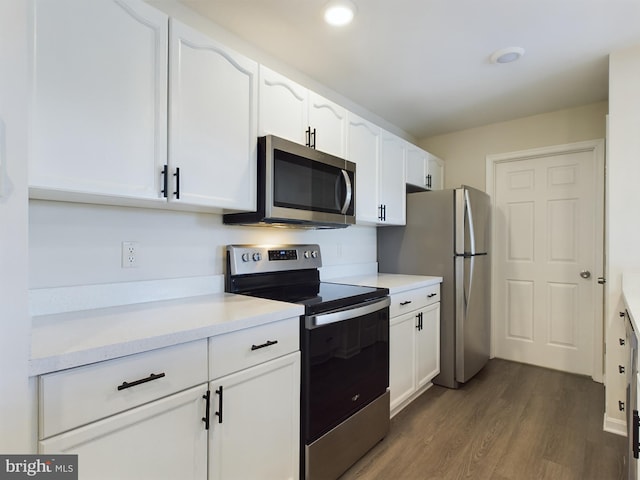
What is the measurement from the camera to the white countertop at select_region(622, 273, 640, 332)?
4.47ft

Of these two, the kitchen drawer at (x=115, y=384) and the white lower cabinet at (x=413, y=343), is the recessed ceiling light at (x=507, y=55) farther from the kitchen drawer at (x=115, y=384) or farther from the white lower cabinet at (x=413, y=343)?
the kitchen drawer at (x=115, y=384)

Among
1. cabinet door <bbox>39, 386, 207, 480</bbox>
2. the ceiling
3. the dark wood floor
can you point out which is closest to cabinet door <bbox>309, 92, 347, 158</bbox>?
the ceiling

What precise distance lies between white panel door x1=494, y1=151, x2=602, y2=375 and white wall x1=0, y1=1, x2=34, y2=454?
3637 mm

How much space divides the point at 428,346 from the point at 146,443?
2103 millimetres

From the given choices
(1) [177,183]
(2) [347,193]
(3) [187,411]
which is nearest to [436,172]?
(2) [347,193]

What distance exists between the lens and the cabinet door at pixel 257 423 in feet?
4.09

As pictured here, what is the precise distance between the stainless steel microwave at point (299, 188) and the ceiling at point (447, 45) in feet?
2.28

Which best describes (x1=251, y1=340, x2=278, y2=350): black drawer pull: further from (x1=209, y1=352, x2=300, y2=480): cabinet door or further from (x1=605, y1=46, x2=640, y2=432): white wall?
(x1=605, y1=46, x2=640, y2=432): white wall

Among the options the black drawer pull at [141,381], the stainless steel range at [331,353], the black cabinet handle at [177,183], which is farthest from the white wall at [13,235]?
the stainless steel range at [331,353]

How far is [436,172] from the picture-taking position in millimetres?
3605

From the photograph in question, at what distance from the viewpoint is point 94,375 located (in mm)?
953

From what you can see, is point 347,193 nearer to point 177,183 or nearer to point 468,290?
point 177,183

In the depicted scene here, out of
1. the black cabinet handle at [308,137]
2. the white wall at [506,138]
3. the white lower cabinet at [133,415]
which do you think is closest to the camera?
the white lower cabinet at [133,415]

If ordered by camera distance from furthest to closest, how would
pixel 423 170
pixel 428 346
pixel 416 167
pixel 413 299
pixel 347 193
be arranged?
pixel 423 170, pixel 416 167, pixel 428 346, pixel 413 299, pixel 347 193
